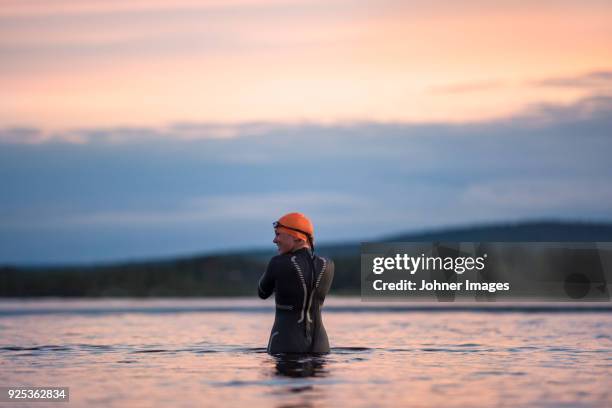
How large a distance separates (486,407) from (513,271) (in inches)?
1347

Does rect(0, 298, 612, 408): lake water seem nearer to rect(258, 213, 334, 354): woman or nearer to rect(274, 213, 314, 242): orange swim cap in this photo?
rect(258, 213, 334, 354): woman

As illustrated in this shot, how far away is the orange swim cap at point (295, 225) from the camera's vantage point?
1898 centimetres

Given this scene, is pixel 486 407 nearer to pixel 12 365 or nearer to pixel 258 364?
pixel 258 364

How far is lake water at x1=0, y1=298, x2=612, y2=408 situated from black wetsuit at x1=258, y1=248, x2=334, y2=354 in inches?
20.0

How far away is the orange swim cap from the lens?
62.3 feet

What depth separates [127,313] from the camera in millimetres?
39688

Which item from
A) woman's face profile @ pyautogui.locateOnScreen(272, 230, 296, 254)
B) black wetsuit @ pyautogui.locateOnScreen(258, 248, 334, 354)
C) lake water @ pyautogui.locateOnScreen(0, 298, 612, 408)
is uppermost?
woman's face profile @ pyautogui.locateOnScreen(272, 230, 296, 254)

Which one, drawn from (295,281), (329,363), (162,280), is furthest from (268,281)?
(162,280)

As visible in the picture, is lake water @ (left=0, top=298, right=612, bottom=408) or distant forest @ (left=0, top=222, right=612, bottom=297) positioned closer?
lake water @ (left=0, top=298, right=612, bottom=408)

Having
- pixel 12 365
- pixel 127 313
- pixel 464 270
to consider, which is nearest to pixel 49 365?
pixel 12 365

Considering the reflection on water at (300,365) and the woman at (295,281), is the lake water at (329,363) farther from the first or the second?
the woman at (295,281)

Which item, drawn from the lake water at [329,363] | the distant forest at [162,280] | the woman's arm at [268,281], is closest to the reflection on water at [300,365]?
the lake water at [329,363]

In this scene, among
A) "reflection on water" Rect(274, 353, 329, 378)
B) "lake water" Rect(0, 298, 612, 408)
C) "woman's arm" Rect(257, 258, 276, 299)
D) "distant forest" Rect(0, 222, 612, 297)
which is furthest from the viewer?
"distant forest" Rect(0, 222, 612, 297)

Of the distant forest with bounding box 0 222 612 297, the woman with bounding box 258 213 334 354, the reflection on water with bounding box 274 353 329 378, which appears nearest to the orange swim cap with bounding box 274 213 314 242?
the woman with bounding box 258 213 334 354
